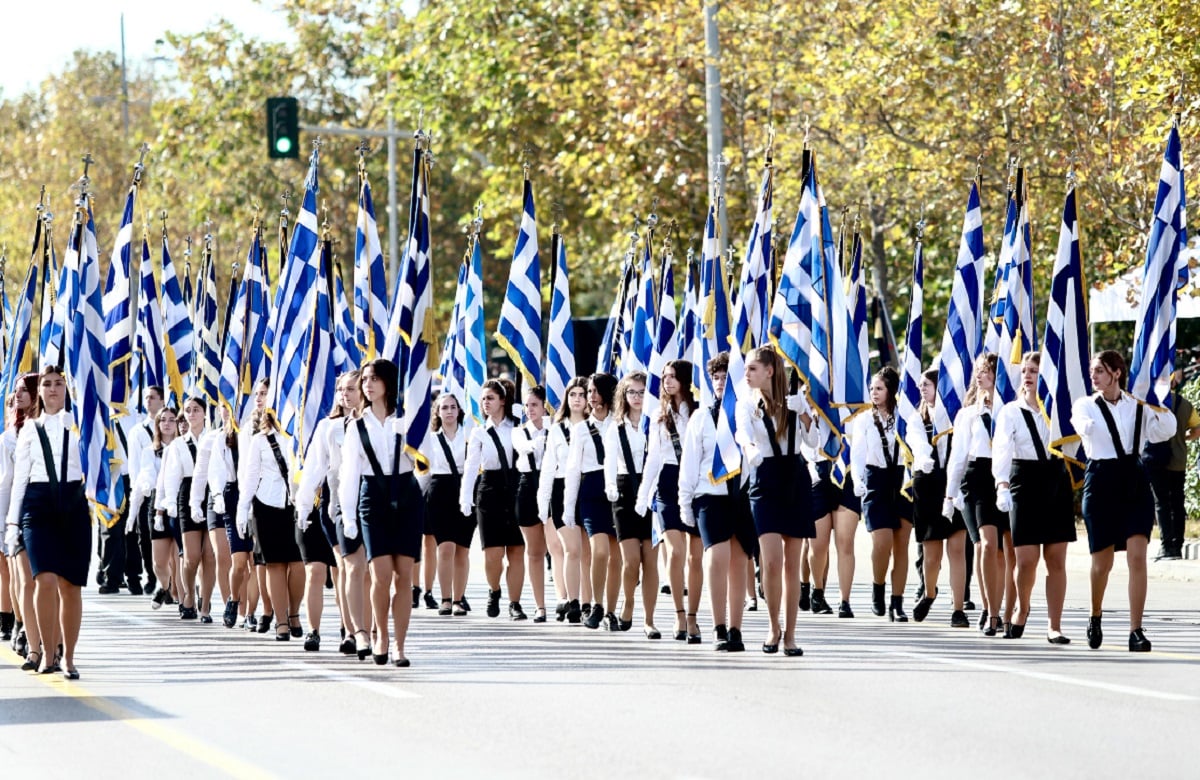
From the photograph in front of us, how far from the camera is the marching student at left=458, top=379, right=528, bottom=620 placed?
1683 centimetres

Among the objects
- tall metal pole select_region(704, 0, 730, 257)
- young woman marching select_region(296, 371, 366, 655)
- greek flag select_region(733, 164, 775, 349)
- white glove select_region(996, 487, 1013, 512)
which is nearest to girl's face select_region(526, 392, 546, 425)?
greek flag select_region(733, 164, 775, 349)

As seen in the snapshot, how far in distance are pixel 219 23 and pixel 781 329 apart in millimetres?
31597

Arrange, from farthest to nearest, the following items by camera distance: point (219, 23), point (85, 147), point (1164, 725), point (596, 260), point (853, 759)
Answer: point (85, 147) < point (219, 23) < point (596, 260) < point (1164, 725) < point (853, 759)

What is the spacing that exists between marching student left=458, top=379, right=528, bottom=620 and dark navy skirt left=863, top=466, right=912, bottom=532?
Result: 9.33 feet

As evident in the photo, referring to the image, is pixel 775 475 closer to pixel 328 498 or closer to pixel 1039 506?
pixel 1039 506

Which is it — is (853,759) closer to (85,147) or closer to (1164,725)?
(1164,725)

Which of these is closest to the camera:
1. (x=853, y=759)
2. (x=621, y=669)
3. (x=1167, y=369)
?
(x=853, y=759)

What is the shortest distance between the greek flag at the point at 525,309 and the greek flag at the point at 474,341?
26cm

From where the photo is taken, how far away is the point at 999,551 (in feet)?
48.7

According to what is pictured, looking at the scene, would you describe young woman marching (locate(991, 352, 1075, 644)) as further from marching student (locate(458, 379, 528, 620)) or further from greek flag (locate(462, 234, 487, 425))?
greek flag (locate(462, 234, 487, 425))

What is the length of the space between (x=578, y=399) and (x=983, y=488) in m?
3.09

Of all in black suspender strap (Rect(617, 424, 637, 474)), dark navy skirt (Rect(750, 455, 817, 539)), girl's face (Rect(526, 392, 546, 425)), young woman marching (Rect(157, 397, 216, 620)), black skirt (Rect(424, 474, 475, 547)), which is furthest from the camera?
girl's face (Rect(526, 392, 546, 425))

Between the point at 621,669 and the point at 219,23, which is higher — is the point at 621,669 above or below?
below

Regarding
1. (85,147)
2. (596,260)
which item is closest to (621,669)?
(596,260)
